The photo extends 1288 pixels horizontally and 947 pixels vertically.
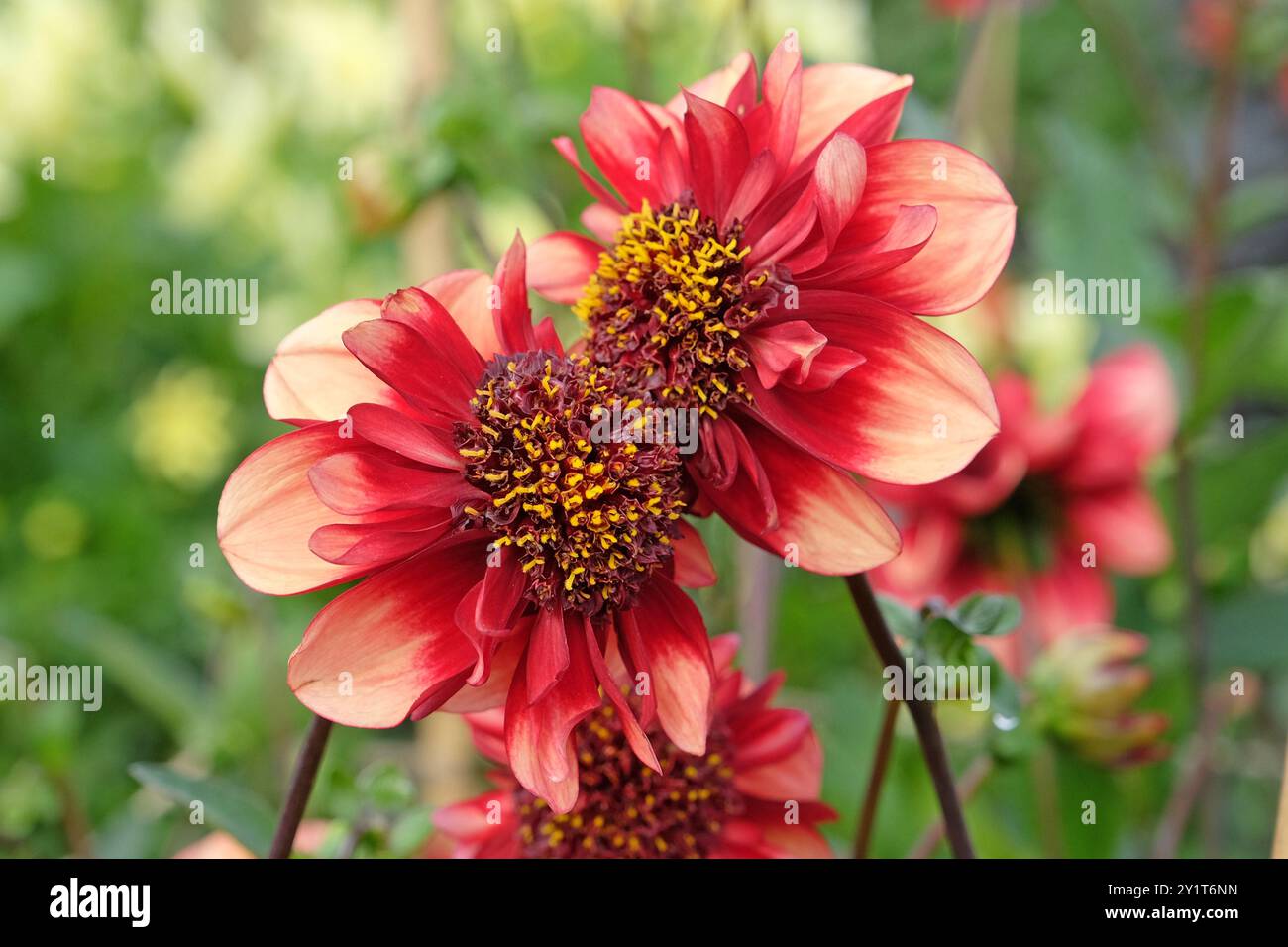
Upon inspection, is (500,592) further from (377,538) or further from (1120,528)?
(1120,528)

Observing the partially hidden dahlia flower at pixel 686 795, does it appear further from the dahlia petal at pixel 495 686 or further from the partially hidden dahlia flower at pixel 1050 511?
the partially hidden dahlia flower at pixel 1050 511

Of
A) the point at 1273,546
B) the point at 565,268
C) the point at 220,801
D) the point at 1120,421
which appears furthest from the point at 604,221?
the point at 1273,546

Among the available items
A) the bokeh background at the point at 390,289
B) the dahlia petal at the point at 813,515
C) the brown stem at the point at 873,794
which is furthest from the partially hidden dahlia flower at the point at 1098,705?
the dahlia petal at the point at 813,515

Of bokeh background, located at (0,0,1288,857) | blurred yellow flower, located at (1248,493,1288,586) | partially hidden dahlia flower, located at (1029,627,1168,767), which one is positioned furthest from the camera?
blurred yellow flower, located at (1248,493,1288,586)

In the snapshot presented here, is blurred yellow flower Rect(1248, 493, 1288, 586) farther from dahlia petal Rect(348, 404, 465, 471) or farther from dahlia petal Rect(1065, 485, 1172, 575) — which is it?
dahlia petal Rect(348, 404, 465, 471)

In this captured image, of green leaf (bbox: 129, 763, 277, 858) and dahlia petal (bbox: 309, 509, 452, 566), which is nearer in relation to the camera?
dahlia petal (bbox: 309, 509, 452, 566)

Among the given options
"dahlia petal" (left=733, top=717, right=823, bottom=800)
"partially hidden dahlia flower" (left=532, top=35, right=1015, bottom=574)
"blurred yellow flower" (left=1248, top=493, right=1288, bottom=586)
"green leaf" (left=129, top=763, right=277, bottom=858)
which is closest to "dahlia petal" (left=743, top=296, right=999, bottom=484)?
"partially hidden dahlia flower" (left=532, top=35, right=1015, bottom=574)

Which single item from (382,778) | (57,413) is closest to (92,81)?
(57,413)
